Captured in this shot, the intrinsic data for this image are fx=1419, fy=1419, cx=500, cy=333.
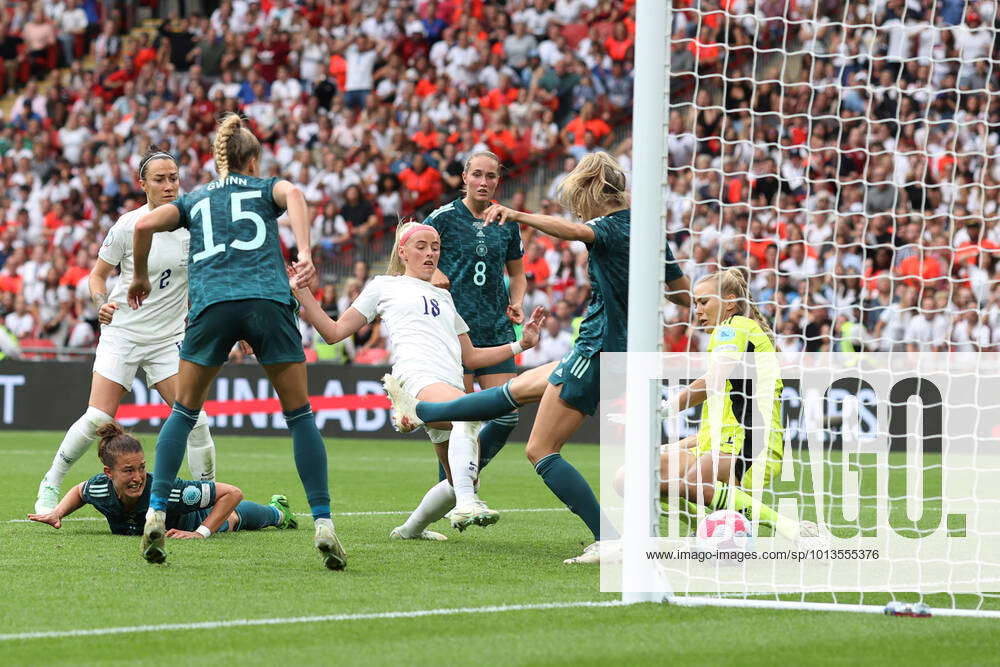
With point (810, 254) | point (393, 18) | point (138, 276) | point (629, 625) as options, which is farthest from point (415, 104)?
point (629, 625)

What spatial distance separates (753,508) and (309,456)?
2.32 meters

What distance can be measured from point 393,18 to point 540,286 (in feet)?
24.5

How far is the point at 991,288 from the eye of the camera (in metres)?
12.6

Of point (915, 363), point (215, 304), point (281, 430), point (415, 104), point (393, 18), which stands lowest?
point (281, 430)

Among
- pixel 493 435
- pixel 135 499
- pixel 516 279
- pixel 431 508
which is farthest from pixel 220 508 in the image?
pixel 516 279

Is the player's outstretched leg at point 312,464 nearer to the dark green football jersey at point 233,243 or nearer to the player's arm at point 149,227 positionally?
the dark green football jersey at point 233,243

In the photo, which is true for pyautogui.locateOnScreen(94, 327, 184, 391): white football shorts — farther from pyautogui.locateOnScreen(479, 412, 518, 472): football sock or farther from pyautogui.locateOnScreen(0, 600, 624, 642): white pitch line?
pyautogui.locateOnScreen(0, 600, 624, 642): white pitch line

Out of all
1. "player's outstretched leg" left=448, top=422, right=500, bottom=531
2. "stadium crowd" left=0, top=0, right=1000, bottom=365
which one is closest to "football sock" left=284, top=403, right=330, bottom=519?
"player's outstretched leg" left=448, top=422, right=500, bottom=531

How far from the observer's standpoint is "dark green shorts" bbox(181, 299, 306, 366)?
20.9 feet

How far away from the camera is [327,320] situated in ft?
23.7

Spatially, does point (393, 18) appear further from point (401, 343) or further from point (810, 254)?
point (401, 343)

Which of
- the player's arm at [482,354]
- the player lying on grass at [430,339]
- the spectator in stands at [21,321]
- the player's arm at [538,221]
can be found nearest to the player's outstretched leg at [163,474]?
the player lying on grass at [430,339]

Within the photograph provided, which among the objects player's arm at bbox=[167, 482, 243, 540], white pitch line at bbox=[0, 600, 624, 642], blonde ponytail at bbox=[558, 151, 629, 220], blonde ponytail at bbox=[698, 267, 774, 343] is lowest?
player's arm at bbox=[167, 482, 243, 540]

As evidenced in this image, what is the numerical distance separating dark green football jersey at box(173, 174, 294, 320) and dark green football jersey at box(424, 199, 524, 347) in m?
2.18
